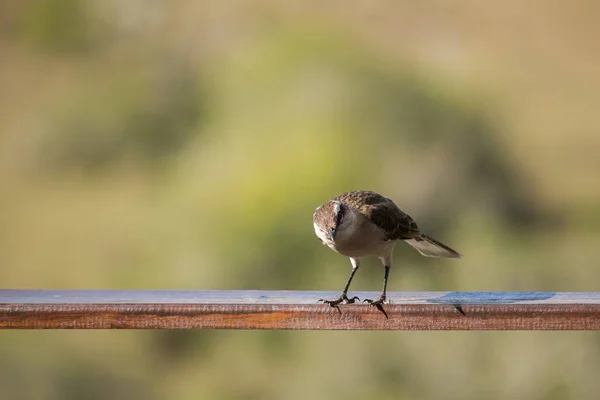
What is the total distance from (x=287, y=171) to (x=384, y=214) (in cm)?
245

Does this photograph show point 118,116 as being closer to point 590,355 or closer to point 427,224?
point 427,224

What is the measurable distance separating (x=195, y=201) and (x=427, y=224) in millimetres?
1310

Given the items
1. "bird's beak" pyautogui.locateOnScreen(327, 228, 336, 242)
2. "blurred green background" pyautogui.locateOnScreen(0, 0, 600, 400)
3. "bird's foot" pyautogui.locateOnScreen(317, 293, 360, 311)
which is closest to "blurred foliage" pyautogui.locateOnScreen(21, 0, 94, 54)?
"blurred green background" pyautogui.locateOnScreen(0, 0, 600, 400)

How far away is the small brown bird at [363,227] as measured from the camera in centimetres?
246

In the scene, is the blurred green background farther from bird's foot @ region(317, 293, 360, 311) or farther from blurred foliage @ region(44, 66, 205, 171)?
bird's foot @ region(317, 293, 360, 311)

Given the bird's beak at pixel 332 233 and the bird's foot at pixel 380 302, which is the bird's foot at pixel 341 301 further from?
the bird's beak at pixel 332 233

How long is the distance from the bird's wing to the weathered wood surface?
1.59 ft

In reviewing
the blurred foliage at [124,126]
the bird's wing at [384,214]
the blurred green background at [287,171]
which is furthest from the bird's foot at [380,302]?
the blurred foliage at [124,126]

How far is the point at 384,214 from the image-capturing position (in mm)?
2523

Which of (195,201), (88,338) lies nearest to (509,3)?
(195,201)

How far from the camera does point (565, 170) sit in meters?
5.89

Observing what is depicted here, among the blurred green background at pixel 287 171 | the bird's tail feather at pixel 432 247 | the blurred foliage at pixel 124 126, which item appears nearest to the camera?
the bird's tail feather at pixel 432 247

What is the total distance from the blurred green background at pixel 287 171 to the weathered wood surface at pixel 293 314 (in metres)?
1.98

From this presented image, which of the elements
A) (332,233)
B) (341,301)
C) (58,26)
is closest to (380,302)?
(341,301)
